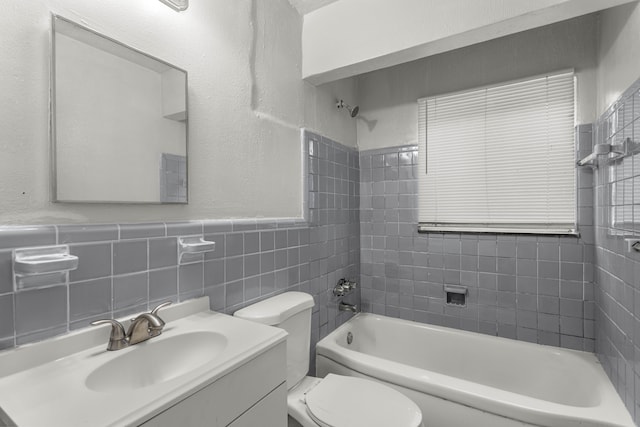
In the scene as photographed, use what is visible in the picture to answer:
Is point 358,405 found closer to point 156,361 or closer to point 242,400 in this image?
point 242,400

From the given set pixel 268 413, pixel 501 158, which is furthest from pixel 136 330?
pixel 501 158

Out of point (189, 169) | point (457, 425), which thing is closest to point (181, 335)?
point (189, 169)

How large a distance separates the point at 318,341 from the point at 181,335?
1.13 meters

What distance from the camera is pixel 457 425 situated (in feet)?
4.72

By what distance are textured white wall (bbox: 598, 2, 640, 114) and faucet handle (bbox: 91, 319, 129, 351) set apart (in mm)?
2068

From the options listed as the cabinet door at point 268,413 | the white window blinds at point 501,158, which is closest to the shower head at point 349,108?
the white window blinds at point 501,158

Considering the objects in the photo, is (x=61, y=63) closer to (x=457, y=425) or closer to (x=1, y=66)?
(x=1, y=66)

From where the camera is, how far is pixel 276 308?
4.71 feet

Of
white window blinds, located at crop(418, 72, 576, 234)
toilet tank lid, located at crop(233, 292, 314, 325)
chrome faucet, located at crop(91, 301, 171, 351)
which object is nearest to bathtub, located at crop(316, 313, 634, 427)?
toilet tank lid, located at crop(233, 292, 314, 325)

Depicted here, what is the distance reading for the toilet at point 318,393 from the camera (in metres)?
1.27

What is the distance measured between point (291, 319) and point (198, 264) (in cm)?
52

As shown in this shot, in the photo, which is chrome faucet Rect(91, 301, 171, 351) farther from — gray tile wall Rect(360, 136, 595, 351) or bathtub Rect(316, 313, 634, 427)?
gray tile wall Rect(360, 136, 595, 351)

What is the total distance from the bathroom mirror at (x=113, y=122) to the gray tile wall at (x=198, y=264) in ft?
0.43

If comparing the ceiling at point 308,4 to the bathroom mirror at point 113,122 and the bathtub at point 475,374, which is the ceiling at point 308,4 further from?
the bathtub at point 475,374
